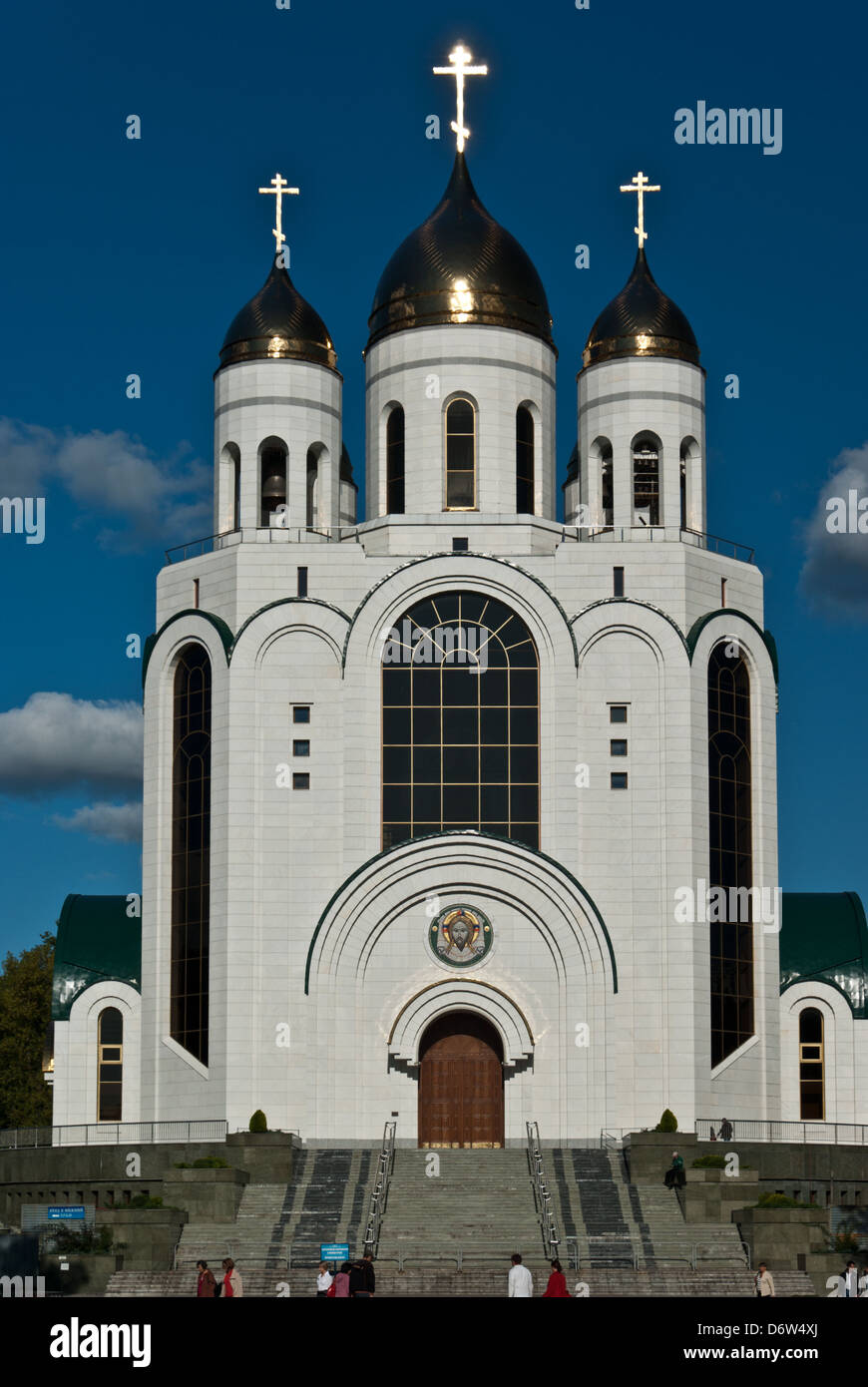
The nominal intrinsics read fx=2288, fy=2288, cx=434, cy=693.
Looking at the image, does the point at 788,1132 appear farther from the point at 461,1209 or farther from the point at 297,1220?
the point at 297,1220

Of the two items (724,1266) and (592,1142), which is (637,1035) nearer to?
(592,1142)

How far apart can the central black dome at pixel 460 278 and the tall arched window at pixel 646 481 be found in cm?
359

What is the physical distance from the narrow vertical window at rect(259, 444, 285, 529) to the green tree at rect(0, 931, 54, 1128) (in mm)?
26356

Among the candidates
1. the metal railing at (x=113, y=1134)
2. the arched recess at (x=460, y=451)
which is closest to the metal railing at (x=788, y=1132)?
the metal railing at (x=113, y=1134)

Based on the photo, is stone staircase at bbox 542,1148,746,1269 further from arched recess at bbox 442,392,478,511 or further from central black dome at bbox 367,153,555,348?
central black dome at bbox 367,153,555,348

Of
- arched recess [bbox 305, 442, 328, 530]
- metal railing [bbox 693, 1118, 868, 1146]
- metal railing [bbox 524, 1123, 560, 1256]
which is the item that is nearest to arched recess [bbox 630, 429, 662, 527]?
arched recess [bbox 305, 442, 328, 530]

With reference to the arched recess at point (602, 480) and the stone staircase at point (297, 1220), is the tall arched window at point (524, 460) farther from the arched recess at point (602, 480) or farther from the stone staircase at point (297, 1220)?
the stone staircase at point (297, 1220)

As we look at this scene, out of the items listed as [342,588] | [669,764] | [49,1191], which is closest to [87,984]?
[49,1191]

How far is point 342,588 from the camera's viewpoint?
52.8 m

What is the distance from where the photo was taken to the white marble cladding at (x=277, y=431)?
54.8 meters

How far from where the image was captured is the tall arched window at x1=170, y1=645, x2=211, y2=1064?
171ft
